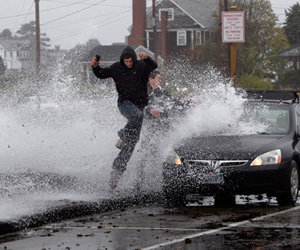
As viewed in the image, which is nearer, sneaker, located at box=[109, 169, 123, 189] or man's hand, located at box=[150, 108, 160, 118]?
sneaker, located at box=[109, 169, 123, 189]

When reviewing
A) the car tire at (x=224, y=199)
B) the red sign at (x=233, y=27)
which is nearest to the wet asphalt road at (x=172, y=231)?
the car tire at (x=224, y=199)

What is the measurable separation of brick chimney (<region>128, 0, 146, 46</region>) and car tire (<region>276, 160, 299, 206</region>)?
69333mm

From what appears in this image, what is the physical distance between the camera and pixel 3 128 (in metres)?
15.1

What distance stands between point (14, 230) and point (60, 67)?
8.74 metres

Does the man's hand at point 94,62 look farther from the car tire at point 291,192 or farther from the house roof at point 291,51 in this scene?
the house roof at point 291,51

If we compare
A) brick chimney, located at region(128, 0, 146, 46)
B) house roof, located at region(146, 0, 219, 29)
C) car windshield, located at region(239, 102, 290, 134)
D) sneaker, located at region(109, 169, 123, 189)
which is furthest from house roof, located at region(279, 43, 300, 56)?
sneaker, located at region(109, 169, 123, 189)

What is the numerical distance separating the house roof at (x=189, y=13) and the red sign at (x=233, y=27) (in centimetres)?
6429

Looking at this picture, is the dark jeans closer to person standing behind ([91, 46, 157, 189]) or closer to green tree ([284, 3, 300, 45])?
person standing behind ([91, 46, 157, 189])

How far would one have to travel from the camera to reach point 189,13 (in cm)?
9219

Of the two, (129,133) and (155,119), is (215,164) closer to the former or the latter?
(129,133)

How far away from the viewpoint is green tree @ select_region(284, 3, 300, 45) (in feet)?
345

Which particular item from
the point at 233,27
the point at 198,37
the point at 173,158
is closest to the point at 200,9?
the point at 198,37

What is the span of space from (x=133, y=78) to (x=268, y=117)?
2.00 meters

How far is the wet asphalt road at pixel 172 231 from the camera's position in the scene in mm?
8273
